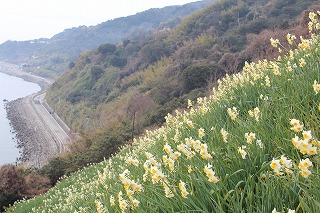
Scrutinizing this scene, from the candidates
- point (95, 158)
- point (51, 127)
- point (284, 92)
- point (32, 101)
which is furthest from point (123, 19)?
point (284, 92)

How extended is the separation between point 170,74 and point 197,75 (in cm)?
828

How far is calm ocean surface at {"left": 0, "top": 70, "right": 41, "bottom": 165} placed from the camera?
5048 cm

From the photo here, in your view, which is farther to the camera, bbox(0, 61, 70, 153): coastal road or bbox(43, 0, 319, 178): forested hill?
bbox(0, 61, 70, 153): coastal road

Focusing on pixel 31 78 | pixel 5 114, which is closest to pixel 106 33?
pixel 31 78

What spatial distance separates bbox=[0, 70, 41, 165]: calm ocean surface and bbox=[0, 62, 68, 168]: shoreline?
3.30ft

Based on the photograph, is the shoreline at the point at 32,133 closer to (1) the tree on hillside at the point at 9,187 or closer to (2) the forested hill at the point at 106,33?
(1) the tree on hillside at the point at 9,187

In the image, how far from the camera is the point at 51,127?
60.4 metres

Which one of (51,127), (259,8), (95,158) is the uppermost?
(259,8)

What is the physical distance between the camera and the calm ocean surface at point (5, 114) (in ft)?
166

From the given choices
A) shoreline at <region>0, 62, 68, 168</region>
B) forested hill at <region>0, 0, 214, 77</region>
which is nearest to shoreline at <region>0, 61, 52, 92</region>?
forested hill at <region>0, 0, 214, 77</region>

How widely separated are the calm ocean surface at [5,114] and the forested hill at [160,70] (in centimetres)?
1032

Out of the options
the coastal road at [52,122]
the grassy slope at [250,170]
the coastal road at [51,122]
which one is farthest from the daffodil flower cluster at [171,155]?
the coastal road at [52,122]

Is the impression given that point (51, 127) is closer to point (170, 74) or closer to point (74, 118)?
point (74, 118)

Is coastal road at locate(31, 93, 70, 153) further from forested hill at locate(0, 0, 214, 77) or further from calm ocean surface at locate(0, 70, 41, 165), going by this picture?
forested hill at locate(0, 0, 214, 77)
